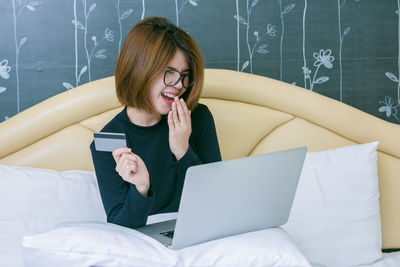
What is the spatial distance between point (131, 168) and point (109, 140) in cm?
10

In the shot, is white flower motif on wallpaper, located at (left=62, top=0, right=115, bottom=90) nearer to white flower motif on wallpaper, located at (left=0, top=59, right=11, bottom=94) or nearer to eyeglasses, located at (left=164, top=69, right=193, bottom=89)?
white flower motif on wallpaper, located at (left=0, top=59, right=11, bottom=94)

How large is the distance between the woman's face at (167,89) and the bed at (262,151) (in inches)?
14.0

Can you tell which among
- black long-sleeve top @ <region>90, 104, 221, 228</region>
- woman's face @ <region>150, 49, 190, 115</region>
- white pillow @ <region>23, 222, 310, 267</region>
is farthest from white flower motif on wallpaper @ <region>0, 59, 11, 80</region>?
white pillow @ <region>23, 222, 310, 267</region>

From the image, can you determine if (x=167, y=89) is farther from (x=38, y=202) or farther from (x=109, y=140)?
(x=38, y=202)

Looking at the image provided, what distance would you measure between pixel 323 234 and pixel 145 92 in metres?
0.78

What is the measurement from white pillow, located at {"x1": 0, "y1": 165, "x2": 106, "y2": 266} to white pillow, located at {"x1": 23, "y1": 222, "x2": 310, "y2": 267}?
0.45 meters

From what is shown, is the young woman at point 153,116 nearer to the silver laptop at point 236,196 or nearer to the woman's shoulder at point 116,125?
the woman's shoulder at point 116,125

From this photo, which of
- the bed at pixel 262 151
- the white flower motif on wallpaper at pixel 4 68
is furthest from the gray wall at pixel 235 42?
the bed at pixel 262 151

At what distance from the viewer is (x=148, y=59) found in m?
1.43

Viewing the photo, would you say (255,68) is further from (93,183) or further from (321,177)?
(93,183)

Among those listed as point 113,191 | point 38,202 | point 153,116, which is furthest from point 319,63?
point 38,202

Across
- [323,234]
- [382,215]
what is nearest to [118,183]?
[323,234]

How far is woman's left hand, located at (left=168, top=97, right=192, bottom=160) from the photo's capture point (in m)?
1.42

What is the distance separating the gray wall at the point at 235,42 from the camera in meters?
1.95
